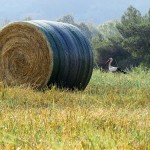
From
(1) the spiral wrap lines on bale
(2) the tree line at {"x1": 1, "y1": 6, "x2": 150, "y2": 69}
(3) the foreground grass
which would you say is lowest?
(2) the tree line at {"x1": 1, "y1": 6, "x2": 150, "y2": 69}

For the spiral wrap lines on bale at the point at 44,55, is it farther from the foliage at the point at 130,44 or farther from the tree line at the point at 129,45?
the foliage at the point at 130,44

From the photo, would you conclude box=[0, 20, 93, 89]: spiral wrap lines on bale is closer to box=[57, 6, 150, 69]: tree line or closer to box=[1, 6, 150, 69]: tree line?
box=[1, 6, 150, 69]: tree line

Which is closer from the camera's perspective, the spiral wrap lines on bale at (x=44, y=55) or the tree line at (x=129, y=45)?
the spiral wrap lines on bale at (x=44, y=55)

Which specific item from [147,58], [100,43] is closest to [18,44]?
[147,58]

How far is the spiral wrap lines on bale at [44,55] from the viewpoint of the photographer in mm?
9992

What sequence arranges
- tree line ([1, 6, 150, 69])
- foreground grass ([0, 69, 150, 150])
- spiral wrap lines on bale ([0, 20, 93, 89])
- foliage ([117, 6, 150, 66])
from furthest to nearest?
tree line ([1, 6, 150, 69]) → foliage ([117, 6, 150, 66]) → spiral wrap lines on bale ([0, 20, 93, 89]) → foreground grass ([0, 69, 150, 150])

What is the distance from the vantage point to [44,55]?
1005cm

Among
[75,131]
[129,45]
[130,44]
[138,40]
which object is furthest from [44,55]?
[129,45]

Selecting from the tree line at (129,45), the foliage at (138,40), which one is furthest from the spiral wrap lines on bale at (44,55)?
the foliage at (138,40)

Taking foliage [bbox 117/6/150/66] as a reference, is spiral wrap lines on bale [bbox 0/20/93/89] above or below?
above

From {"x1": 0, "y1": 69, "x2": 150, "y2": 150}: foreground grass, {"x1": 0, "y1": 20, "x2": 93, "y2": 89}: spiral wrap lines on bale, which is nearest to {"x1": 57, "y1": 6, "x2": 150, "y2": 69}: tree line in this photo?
{"x1": 0, "y1": 20, "x2": 93, "y2": 89}: spiral wrap lines on bale

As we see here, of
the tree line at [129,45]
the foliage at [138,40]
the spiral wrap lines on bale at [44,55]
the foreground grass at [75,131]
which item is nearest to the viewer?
the foreground grass at [75,131]

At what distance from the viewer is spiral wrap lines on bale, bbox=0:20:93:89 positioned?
32.8 feet

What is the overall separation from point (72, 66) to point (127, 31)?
30.8 m
